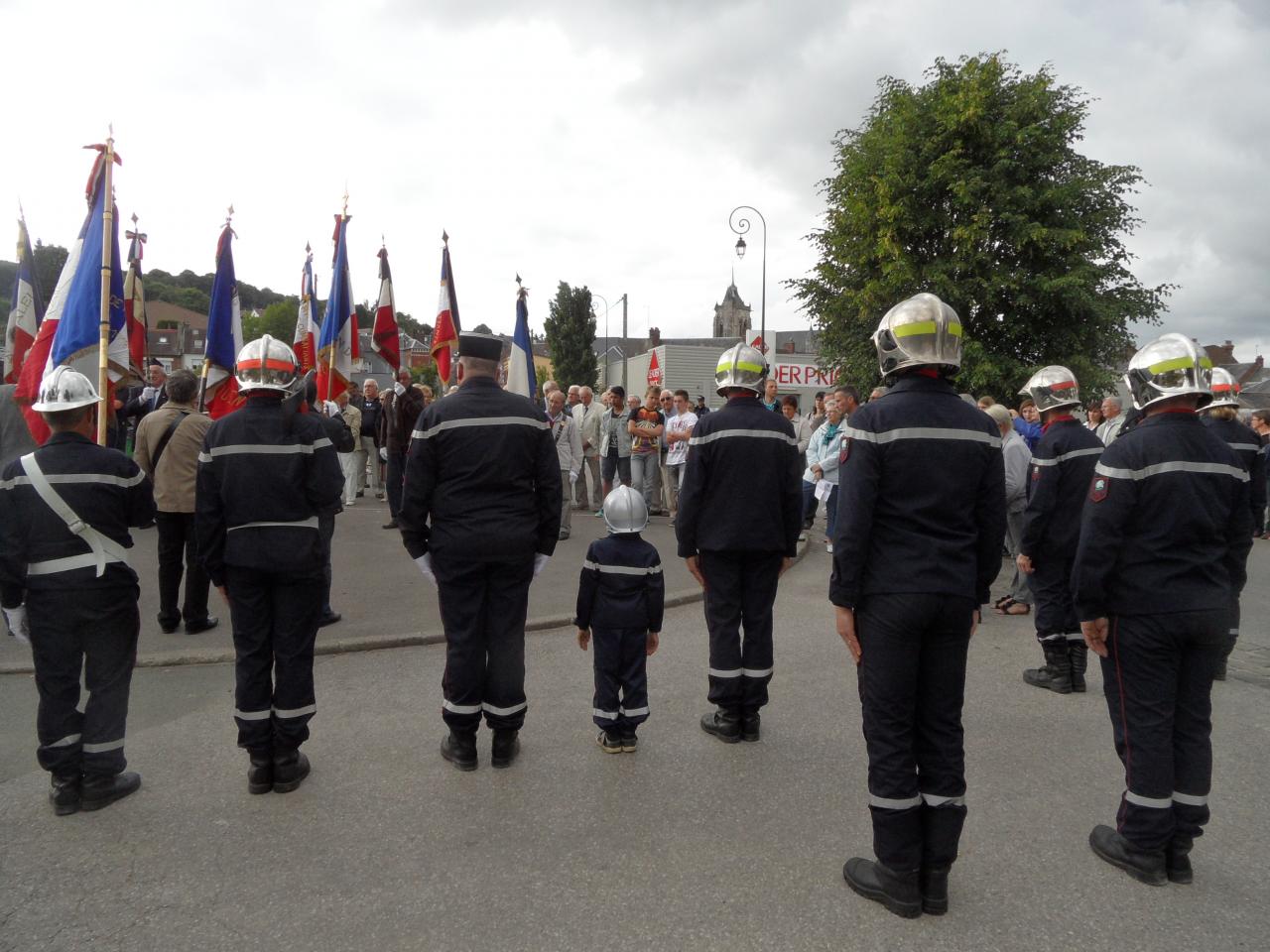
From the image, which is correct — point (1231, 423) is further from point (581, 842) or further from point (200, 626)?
point (200, 626)

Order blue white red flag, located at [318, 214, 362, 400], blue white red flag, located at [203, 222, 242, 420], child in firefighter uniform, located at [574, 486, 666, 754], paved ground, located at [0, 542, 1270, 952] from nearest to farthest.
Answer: paved ground, located at [0, 542, 1270, 952]
child in firefighter uniform, located at [574, 486, 666, 754]
blue white red flag, located at [203, 222, 242, 420]
blue white red flag, located at [318, 214, 362, 400]

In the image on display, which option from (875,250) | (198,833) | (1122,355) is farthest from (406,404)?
(1122,355)

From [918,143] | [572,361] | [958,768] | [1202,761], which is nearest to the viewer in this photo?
[958,768]

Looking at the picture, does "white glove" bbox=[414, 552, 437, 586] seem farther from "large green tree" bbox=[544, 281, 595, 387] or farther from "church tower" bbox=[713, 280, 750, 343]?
"church tower" bbox=[713, 280, 750, 343]

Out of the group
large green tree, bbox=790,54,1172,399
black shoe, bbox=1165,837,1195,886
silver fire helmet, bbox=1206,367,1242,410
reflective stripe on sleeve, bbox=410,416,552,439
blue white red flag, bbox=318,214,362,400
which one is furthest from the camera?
large green tree, bbox=790,54,1172,399

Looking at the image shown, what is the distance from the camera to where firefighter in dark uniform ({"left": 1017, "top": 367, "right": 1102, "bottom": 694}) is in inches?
210

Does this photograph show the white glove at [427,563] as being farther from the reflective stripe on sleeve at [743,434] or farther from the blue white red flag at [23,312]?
the blue white red flag at [23,312]

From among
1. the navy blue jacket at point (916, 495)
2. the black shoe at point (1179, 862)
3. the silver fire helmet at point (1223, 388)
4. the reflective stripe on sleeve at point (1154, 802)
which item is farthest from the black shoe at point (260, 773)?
the silver fire helmet at point (1223, 388)

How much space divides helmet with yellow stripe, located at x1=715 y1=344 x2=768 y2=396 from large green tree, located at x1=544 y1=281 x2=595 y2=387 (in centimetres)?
6857

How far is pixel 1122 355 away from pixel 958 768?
1137 inches

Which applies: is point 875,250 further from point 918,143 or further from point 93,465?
point 93,465

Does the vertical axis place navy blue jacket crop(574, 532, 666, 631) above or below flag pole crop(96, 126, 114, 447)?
below

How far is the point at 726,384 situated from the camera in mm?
4656

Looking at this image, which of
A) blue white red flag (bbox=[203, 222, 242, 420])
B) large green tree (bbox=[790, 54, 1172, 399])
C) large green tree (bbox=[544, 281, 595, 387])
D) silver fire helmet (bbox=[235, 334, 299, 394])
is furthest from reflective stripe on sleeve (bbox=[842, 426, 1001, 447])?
large green tree (bbox=[544, 281, 595, 387])
